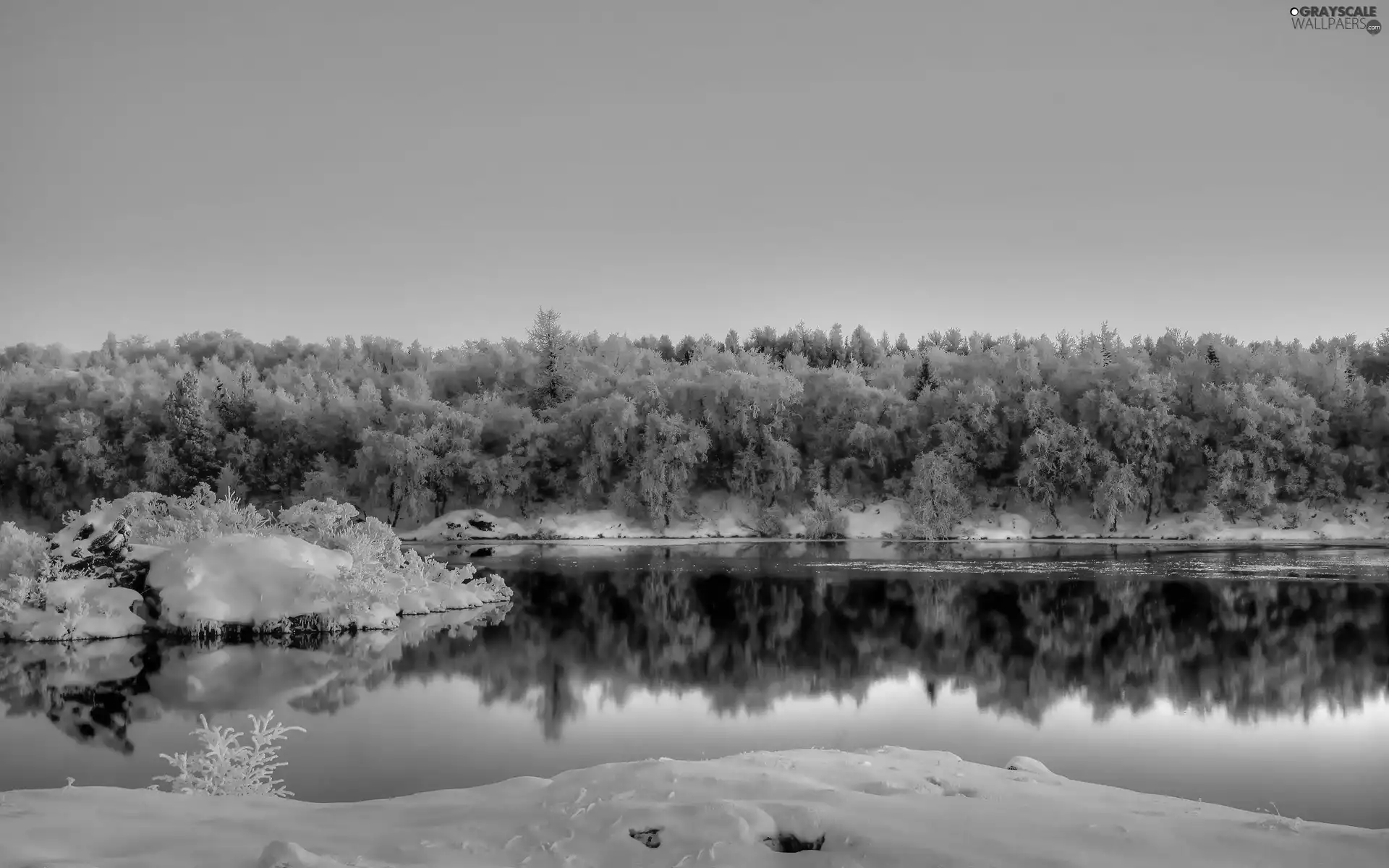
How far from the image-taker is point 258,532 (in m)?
20.5

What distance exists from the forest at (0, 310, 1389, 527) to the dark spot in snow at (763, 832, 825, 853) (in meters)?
43.2

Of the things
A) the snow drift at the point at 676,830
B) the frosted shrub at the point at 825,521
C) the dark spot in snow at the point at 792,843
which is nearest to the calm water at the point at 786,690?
the snow drift at the point at 676,830

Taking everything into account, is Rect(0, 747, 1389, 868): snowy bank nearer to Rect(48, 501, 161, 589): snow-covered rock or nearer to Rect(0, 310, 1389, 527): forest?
Rect(48, 501, 161, 589): snow-covered rock

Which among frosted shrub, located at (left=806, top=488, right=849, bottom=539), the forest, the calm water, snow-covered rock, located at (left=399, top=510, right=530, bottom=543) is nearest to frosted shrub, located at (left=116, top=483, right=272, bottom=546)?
the calm water

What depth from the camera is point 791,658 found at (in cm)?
1691

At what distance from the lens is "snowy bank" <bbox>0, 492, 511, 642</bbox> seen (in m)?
17.8

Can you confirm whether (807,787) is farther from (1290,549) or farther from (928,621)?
(1290,549)

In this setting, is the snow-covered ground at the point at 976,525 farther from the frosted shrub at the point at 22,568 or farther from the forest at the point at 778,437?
the frosted shrub at the point at 22,568

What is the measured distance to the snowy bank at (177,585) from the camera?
17.8 metres

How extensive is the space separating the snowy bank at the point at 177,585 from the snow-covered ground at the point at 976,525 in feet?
89.3

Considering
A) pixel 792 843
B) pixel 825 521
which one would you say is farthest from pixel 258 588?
pixel 825 521

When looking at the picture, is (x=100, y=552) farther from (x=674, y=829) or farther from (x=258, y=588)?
(x=674, y=829)

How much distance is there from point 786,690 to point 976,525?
120 feet

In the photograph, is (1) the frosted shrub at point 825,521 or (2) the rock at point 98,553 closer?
(2) the rock at point 98,553
